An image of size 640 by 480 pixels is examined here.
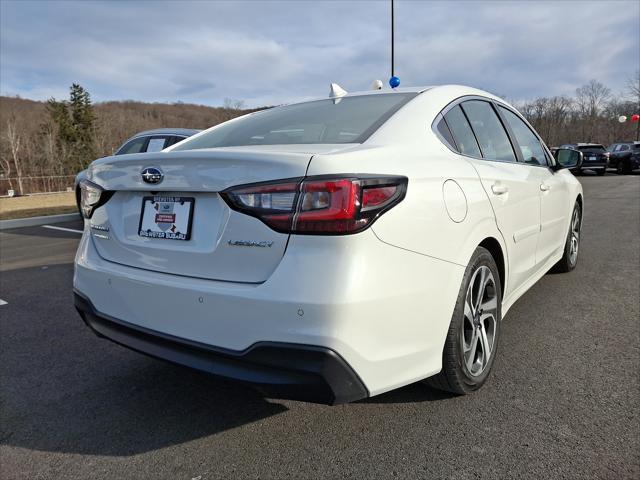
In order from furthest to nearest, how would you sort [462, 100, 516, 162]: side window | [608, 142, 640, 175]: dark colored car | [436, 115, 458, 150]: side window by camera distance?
[608, 142, 640, 175]: dark colored car < [462, 100, 516, 162]: side window < [436, 115, 458, 150]: side window

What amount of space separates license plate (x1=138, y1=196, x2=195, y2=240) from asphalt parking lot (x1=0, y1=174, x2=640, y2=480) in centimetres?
58

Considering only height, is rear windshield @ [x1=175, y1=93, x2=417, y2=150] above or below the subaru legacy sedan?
above

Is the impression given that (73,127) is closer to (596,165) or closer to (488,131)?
(596,165)

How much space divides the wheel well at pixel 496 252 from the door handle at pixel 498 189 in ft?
0.87

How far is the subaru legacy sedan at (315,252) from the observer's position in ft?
5.66

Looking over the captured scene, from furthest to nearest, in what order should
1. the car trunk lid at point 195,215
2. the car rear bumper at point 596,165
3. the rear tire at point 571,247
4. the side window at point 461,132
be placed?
the car rear bumper at point 596,165 < the rear tire at point 571,247 < the side window at point 461,132 < the car trunk lid at point 195,215

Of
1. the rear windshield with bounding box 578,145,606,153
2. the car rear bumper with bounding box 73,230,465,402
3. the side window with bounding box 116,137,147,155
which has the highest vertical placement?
the side window with bounding box 116,137,147,155

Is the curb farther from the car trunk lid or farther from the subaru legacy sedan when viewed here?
the car trunk lid

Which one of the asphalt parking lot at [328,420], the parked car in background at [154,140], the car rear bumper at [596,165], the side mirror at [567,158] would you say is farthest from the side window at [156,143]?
the car rear bumper at [596,165]

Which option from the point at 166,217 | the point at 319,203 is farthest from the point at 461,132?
the point at 166,217

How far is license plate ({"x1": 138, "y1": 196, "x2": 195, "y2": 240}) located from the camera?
2.01 meters

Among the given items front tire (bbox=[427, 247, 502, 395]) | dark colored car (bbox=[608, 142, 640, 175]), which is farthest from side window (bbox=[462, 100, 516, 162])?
dark colored car (bbox=[608, 142, 640, 175])

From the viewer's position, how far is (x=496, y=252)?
272 cm

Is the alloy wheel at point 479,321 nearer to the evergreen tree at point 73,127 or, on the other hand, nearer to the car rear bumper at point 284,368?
the car rear bumper at point 284,368
